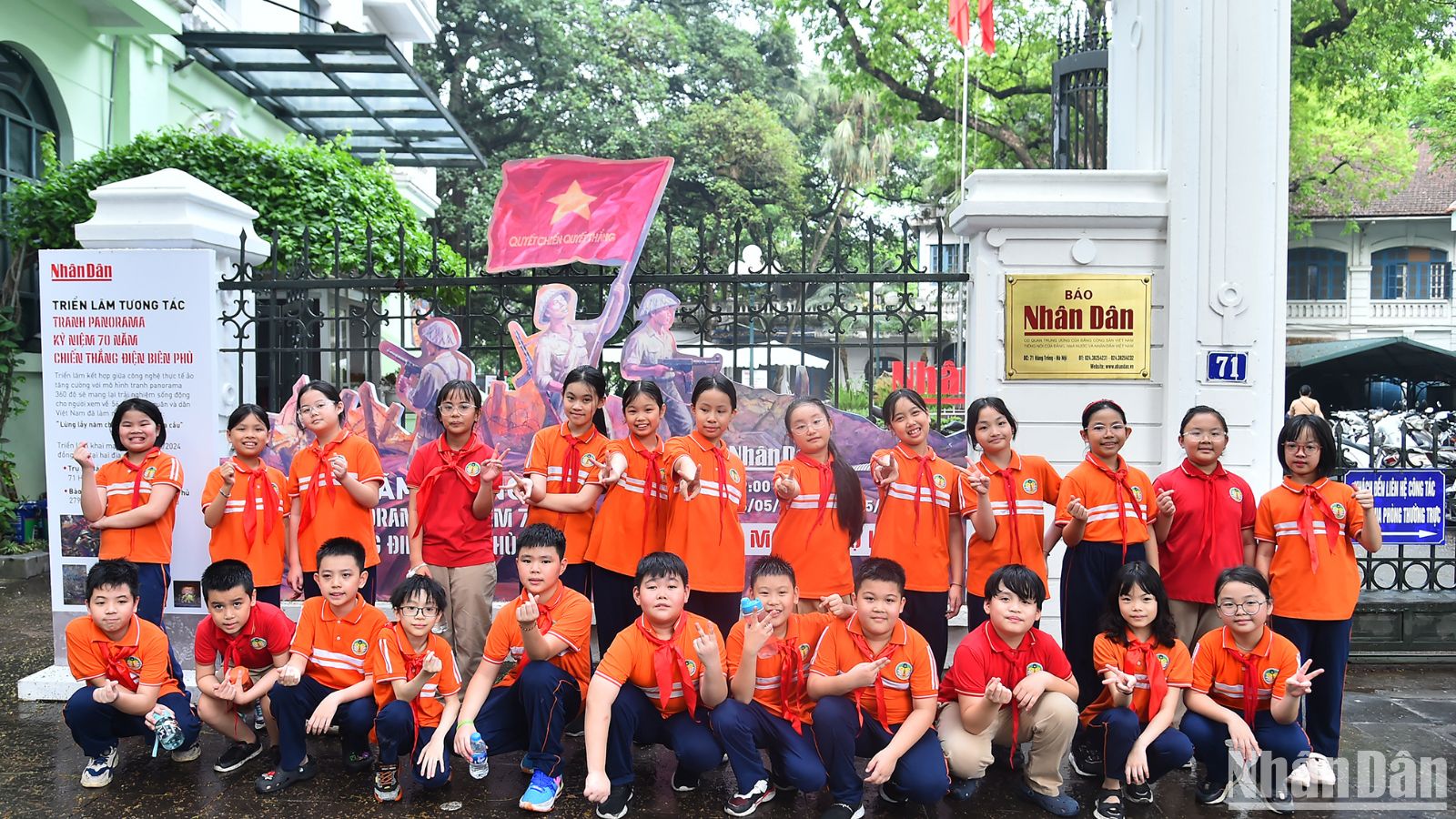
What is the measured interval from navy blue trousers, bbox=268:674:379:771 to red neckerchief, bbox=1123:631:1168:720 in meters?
2.82

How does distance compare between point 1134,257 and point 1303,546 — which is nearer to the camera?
point 1303,546

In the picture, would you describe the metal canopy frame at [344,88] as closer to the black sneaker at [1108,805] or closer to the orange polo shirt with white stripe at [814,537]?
the orange polo shirt with white stripe at [814,537]

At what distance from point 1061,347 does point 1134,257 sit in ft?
1.99

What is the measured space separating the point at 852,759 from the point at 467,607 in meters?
1.87

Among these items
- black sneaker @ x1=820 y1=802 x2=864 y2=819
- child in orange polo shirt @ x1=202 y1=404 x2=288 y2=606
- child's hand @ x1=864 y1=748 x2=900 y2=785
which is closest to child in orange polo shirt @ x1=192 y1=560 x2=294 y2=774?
child in orange polo shirt @ x1=202 y1=404 x2=288 y2=606

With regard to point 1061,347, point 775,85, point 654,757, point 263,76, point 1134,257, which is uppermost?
point 775,85

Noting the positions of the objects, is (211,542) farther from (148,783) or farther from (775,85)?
(775,85)

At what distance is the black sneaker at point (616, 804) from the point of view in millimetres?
3680

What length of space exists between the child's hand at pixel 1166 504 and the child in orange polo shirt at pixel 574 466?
233 cm

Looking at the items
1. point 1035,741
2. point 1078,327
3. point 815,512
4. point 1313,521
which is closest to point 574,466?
point 815,512

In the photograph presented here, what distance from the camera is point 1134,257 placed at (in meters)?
5.25

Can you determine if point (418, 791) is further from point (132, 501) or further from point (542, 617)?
point (132, 501)

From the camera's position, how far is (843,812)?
3645 millimetres

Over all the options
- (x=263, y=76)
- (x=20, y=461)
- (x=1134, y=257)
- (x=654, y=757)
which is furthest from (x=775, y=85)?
(x=654, y=757)
